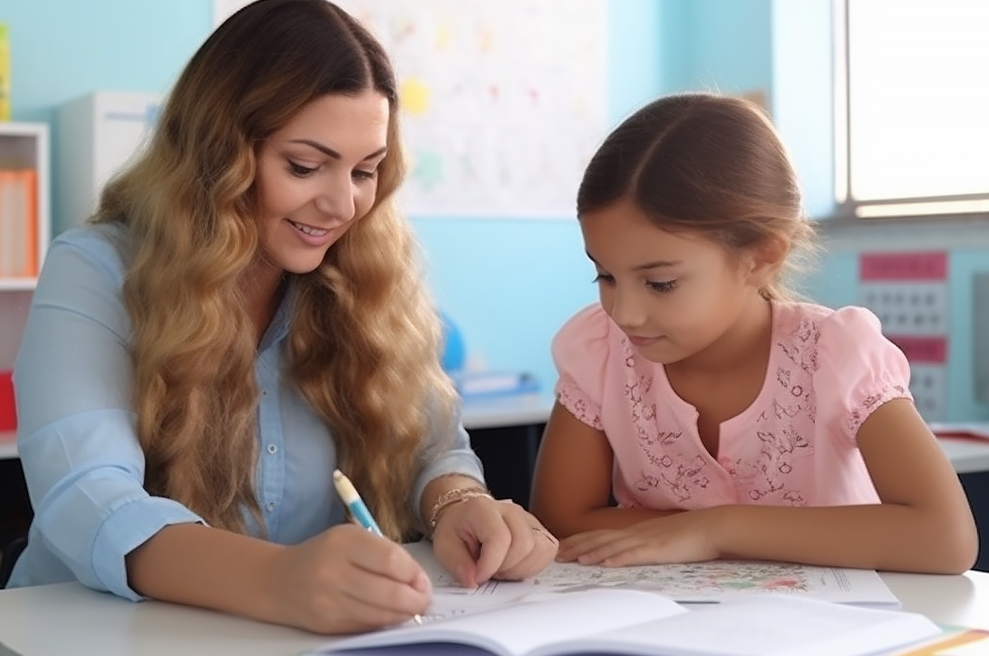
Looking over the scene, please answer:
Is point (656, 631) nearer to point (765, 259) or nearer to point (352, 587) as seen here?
point (352, 587)

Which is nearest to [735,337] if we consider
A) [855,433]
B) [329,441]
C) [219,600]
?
[855,433]

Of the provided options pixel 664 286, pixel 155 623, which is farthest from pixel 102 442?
pixel 664 286

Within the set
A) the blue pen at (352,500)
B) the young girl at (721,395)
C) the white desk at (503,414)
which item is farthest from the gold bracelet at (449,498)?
the white desk at (503,414)

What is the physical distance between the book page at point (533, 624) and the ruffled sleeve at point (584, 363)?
0.55 m

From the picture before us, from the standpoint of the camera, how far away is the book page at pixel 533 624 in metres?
0.85

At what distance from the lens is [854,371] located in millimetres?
1368

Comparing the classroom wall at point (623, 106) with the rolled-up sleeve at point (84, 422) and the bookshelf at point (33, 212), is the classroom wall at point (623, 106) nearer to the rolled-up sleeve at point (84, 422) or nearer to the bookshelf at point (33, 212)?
the bookshelf at point (33, 212)

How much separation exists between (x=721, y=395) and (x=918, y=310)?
7.45ft

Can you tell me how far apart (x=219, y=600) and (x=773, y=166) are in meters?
0.76

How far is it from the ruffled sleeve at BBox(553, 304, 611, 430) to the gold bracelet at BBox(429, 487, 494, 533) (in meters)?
0.20

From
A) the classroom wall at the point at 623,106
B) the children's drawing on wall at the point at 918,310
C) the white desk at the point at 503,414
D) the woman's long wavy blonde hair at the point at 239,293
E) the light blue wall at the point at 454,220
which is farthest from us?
the children's drawing on wall at the point at 918,310

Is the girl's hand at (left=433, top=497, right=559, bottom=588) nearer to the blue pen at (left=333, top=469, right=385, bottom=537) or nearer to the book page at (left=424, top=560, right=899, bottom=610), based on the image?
the book page at (left=424, top=560, right=899, bottom=610)

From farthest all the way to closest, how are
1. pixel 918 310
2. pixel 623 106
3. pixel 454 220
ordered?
1. pixel 623 106
2. pixel 454 220
3. pixel 918 310

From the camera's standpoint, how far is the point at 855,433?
135 cm
